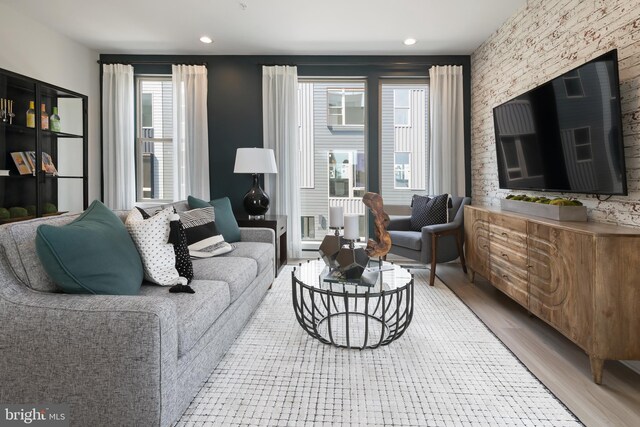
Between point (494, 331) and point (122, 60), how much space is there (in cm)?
508

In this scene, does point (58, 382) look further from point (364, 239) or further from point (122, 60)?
point (122, 60)

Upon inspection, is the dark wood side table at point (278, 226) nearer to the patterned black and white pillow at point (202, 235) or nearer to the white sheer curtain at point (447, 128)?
the patterned black and white pillow at point (202, 235)

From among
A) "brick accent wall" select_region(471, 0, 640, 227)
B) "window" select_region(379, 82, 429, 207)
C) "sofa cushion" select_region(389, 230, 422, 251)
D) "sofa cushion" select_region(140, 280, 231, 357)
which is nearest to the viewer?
"sofa cushion" select_region(140, 280, 231, 357)

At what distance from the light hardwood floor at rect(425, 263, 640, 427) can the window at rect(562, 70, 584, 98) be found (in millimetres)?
1574

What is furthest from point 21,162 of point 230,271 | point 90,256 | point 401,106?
point 401,106

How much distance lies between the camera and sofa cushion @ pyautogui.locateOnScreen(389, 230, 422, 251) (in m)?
3.74

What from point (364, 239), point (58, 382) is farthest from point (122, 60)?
point (58, 382)

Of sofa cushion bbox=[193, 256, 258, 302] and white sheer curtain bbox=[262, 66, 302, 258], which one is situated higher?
white sheer curtain bbox=[262, 66, 302, 258]

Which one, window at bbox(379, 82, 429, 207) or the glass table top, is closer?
the glass table top

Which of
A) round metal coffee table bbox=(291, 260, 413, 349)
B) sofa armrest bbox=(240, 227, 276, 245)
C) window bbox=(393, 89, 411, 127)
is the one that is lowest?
round metal coffee table bbox=(291, 260, 413, 349)

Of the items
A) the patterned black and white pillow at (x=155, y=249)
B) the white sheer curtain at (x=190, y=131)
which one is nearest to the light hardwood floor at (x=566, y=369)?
the patterned black and white pillow at (x=155, y=249)

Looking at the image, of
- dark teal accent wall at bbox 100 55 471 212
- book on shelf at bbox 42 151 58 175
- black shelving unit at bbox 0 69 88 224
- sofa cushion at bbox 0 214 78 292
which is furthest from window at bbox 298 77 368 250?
sofa cushion at bbox 0 214 78 292

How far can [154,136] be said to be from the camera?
4879mm

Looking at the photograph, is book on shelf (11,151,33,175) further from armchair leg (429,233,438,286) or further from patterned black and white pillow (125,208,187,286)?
armchair leg (429,233,438,286)
